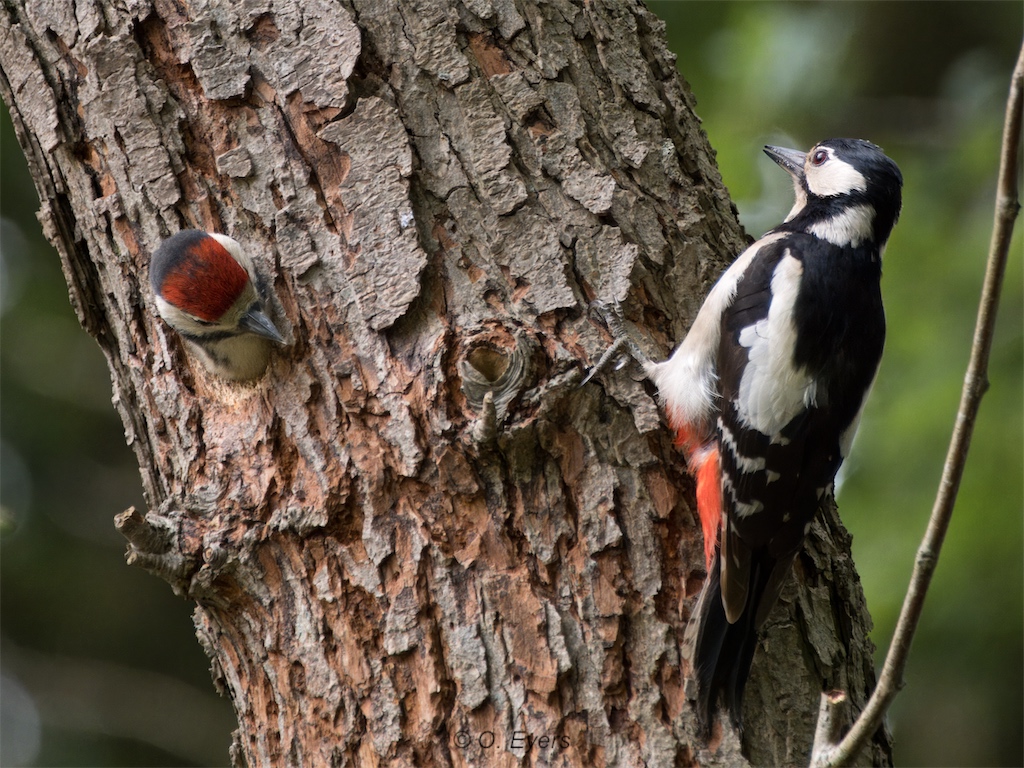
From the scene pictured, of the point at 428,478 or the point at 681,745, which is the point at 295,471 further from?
the point at 681,745

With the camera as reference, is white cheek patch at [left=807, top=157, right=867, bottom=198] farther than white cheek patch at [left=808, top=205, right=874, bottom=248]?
Yes

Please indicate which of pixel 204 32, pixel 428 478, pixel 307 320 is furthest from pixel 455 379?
pixel 204 32

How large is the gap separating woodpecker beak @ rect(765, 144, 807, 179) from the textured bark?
975 mm

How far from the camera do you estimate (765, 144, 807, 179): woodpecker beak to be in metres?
3.66

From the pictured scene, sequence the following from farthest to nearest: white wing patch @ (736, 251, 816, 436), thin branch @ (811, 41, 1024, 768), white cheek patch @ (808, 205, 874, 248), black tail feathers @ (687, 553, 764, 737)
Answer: white cheek patch @ (808, 205, 874, 248) → white wing patch @ (736, 251, 816, 436) → black tail feathers @ (687, 553, 764, 737) → thin branch @ (811, 41, 1024, 768)

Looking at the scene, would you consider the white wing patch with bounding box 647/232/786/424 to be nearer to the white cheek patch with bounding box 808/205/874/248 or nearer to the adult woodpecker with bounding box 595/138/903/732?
the adult woodpecker with bounding box 595/138/903/732

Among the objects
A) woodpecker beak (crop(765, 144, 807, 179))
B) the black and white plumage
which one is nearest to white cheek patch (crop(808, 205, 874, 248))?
the black and white plumage

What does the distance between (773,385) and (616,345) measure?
2.22 feet

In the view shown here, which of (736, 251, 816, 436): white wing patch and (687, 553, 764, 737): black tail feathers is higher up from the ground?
(736, 251, 816, 436): white wing patch

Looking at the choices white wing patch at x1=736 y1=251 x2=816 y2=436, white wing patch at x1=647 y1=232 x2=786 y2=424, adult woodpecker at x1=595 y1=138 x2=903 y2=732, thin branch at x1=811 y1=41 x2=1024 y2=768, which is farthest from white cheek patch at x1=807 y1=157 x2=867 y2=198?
thin branch at x1=811 y1=41 x2=1024 y2=768

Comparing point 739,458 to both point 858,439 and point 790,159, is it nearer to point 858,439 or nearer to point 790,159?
point 790,159

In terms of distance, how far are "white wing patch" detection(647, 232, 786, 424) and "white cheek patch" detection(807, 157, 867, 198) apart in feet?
2.10

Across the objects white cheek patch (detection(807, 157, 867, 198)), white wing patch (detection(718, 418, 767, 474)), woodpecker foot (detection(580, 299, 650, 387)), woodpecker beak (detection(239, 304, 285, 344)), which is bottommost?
white wing patch (detection(718, 418, 767, 474))

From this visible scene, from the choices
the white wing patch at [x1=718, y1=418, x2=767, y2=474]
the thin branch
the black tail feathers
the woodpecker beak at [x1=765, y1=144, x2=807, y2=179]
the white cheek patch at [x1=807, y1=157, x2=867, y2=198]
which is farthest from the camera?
the woodpecker beak at [x1=765, y1=144, x2=807, y2=179]
